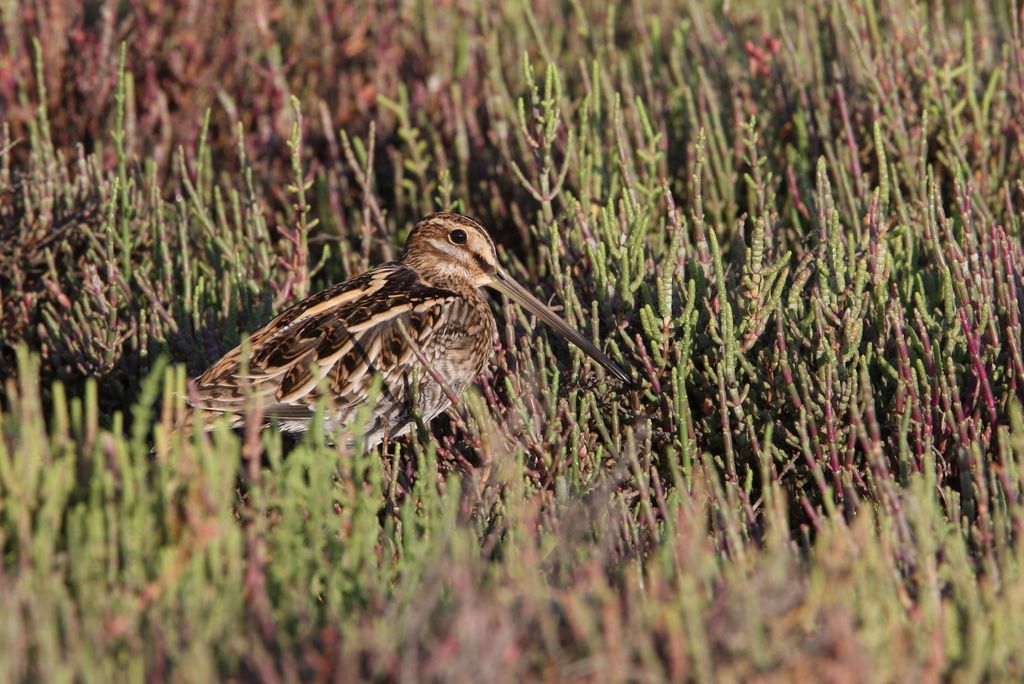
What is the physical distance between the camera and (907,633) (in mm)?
2164

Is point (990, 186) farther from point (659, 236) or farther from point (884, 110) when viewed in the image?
point (659, 236)

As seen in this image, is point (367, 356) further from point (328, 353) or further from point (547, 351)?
point (547, 351)

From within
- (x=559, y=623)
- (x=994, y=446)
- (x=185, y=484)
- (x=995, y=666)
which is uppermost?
(x=185, y=484)

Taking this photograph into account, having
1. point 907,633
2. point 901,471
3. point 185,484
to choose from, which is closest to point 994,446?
point 901,471

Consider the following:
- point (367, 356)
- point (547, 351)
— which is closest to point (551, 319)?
point (547, 351)

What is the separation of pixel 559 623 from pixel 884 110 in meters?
2.93

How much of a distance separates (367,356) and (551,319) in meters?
0.53

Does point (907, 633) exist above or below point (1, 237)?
below

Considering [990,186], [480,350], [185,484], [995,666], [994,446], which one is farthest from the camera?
[990,186]

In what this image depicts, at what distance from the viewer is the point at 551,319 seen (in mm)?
3531

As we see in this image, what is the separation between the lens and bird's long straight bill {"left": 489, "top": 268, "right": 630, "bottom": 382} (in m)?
3.37

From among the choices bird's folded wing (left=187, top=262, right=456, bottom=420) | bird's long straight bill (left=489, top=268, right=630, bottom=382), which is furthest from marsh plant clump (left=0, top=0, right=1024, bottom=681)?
bird's folded wing (left=187, top=262, right=456, bottom=420)

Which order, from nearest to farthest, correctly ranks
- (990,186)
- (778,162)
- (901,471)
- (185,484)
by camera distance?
(185,484)
(901,471)
(990,186)
(778,162)

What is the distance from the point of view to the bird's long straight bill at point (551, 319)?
337 centimetres
